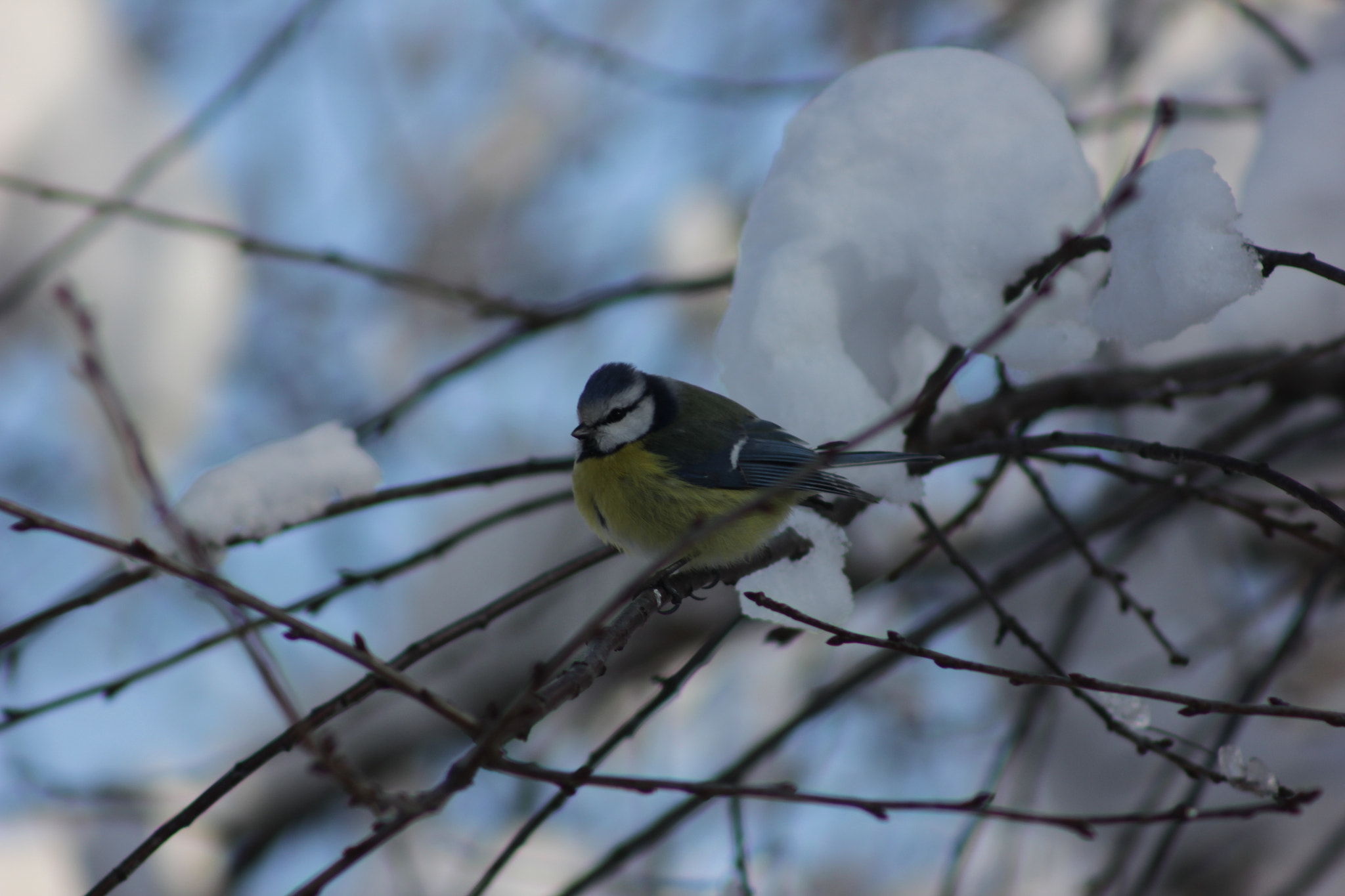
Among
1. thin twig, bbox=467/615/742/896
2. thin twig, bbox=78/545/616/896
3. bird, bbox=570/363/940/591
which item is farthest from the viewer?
bird, bbox=570/363/940/591

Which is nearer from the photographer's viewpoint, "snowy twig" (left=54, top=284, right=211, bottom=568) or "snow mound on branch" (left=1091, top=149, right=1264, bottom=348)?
"snowy twig" (left=54, top=284, right=211, bottom=568)

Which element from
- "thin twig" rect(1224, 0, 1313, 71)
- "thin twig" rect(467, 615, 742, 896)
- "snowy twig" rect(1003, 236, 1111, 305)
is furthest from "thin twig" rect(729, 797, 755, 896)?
"thin twig" rect(1224, 0, 1313, 71)

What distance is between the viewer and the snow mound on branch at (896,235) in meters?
1.35

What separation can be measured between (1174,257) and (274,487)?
1345 mm

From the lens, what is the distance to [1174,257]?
49.2 inches

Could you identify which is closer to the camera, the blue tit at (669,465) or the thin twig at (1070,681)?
the thin twig at (1070,681)

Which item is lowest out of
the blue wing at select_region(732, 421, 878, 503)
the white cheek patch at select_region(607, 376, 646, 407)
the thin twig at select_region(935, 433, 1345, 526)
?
the thin twig at select_region(935, 433, 1345, 526)

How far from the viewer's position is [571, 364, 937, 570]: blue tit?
1.98 metres

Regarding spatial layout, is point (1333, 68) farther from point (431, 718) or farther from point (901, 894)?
point (901, 894)

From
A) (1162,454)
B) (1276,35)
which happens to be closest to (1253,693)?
(1162,454)

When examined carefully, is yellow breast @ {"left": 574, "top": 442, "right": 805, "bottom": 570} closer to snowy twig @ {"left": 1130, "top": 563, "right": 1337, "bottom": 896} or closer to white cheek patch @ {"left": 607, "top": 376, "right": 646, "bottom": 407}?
white cheek patch @ {"left": 607, "top": 376, "right": 646, "bottom": 407}

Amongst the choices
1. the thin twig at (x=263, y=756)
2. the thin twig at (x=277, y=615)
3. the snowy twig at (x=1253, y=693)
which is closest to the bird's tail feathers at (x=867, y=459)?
the thin twig at (x=263, y=756)

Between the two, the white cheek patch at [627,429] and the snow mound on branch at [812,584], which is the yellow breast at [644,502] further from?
the snow mound on branch at [812,584]

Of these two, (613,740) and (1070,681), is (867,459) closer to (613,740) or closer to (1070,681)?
(1070,681)
